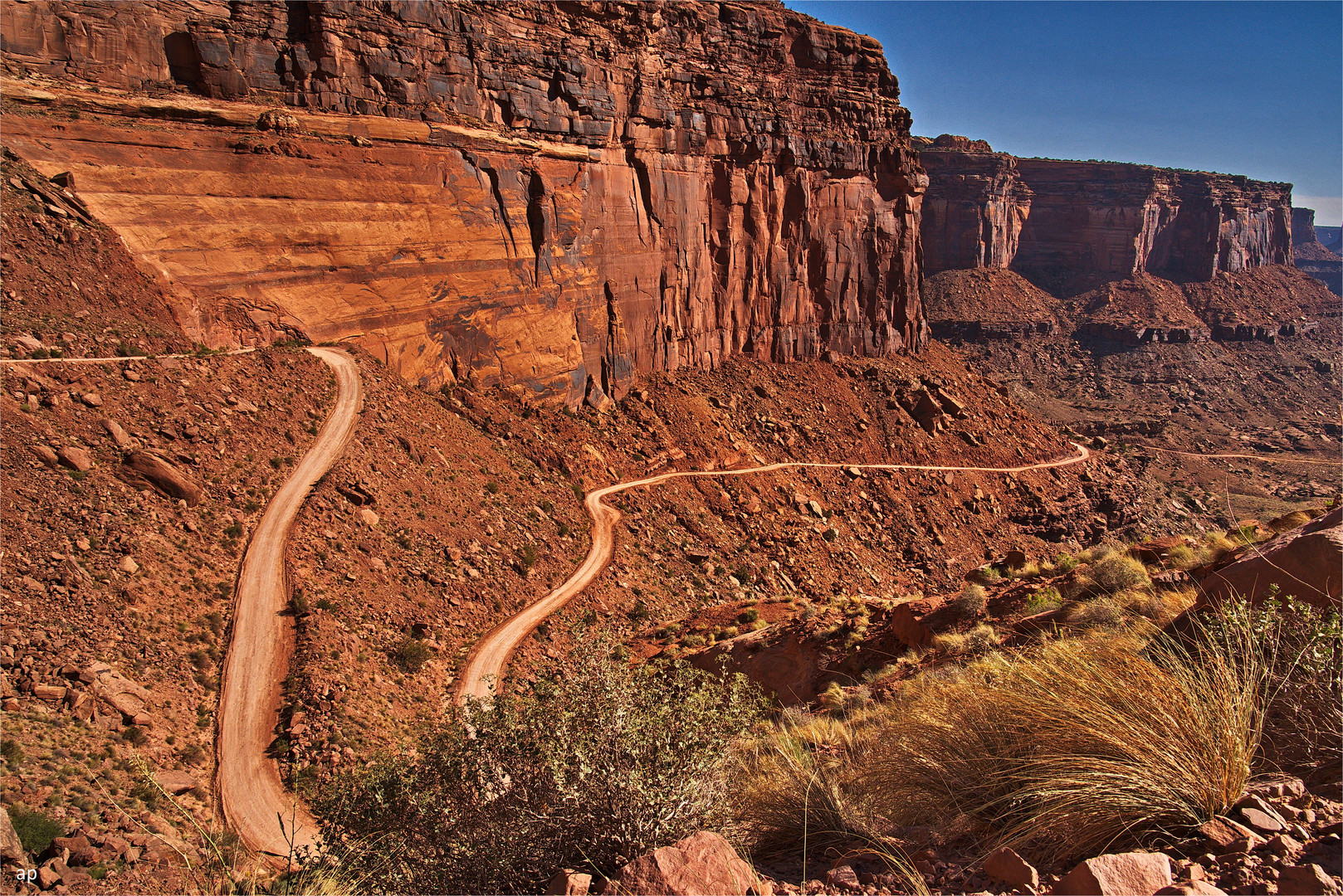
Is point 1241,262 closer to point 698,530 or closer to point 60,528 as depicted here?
point 698,530

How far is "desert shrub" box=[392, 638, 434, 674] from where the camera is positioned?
1727 centimetres

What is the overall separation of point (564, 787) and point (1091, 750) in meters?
3.50

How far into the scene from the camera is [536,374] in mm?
31688

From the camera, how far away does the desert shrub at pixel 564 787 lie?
16.9ft

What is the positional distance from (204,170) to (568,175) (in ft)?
47.9

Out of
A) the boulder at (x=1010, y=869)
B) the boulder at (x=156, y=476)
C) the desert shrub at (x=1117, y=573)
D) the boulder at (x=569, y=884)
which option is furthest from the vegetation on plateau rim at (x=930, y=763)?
the boulder at (x=156, y=476)

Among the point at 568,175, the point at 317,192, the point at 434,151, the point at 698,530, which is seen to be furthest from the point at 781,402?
the point at 317,192

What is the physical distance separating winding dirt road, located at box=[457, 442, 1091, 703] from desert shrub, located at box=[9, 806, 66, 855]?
16.8 feet

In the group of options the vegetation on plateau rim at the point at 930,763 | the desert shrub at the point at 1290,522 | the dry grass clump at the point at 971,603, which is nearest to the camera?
the vegetation on plateau rim at the point at 930,763

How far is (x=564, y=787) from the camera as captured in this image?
514 cm

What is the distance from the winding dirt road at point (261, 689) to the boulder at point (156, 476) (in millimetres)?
1804

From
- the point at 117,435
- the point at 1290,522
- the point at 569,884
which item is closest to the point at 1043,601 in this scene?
the point at 1290,522

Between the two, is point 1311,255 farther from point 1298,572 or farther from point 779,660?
point 1298,572

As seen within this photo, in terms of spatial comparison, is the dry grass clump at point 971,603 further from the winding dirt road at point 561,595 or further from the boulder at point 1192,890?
the boulder at point 1192,890
